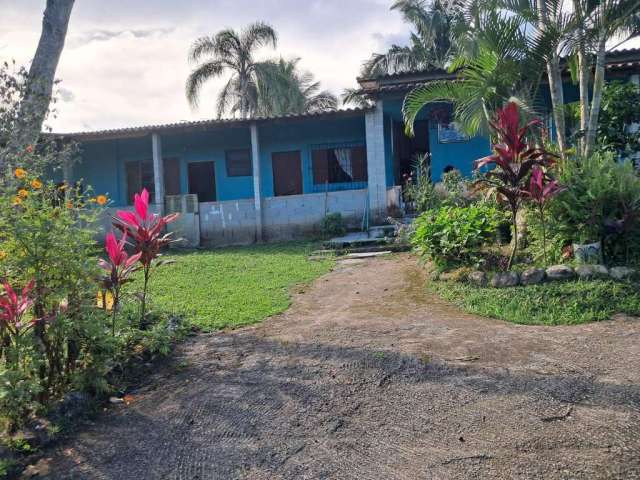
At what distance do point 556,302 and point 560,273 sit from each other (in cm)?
62

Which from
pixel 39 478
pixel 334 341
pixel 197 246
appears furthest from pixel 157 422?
pixel 197 246

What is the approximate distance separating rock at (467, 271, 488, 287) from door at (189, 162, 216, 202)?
35.6 ft

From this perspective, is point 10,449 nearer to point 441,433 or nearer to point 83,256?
point 83,256

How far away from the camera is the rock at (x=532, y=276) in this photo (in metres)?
5.10

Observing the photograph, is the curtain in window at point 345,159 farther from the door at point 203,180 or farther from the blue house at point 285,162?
the door at point 203,180

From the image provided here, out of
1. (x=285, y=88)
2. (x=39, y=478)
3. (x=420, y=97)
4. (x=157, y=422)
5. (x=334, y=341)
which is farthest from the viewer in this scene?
(x=285, y=88)

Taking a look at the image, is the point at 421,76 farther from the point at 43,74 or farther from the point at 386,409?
the point at 386,409

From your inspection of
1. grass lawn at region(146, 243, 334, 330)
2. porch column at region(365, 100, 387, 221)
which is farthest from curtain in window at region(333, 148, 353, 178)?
grass lawn at region(146, 243, 334, 330)

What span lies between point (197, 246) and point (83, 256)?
30.4ft

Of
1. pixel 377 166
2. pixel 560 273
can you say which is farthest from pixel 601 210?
pixel 377 166

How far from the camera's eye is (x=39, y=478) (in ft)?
7.95

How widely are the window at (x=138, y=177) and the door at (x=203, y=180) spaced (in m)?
1.27

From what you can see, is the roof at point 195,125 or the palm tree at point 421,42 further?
the palm tree at point 421,42

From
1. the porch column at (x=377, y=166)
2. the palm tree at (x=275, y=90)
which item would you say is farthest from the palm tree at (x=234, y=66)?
the porch column at (x=377, y=166)
